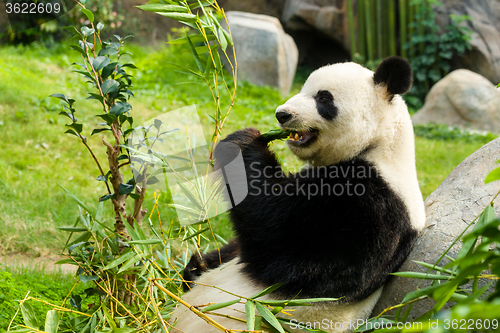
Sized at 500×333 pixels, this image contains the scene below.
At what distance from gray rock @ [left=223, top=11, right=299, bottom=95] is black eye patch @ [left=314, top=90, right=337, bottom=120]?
293 inches

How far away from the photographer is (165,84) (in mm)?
8719

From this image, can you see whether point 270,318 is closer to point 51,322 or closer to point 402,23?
point 51,322

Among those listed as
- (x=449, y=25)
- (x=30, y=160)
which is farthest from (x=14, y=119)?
(x=449, y=25)

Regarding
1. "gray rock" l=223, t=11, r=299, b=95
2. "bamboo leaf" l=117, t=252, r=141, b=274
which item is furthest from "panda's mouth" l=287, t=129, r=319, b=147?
"gray rock" l=223, t=11, r=299, b=95

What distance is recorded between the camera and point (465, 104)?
9.10 m

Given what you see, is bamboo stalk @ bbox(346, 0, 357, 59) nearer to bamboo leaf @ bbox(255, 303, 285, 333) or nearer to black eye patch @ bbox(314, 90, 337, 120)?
black eye patch @ bbox(314, 90, 337, 120)

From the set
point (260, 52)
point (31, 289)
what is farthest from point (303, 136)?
point (260, 52)

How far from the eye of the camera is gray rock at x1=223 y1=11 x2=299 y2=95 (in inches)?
376

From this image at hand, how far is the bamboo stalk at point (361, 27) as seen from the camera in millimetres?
11555

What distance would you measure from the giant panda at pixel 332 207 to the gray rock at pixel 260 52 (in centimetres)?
741

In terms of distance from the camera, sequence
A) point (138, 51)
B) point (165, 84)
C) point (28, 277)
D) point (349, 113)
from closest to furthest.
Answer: point (349, 113) → point (28, 277) → point (165, 84) → point (138, 51)

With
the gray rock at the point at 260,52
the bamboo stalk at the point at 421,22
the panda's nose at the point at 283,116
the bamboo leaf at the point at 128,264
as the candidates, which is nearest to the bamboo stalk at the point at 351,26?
the bamboo stalk at the point at 421,22

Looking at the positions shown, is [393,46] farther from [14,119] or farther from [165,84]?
[14,119]

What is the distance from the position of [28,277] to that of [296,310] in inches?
72.1
